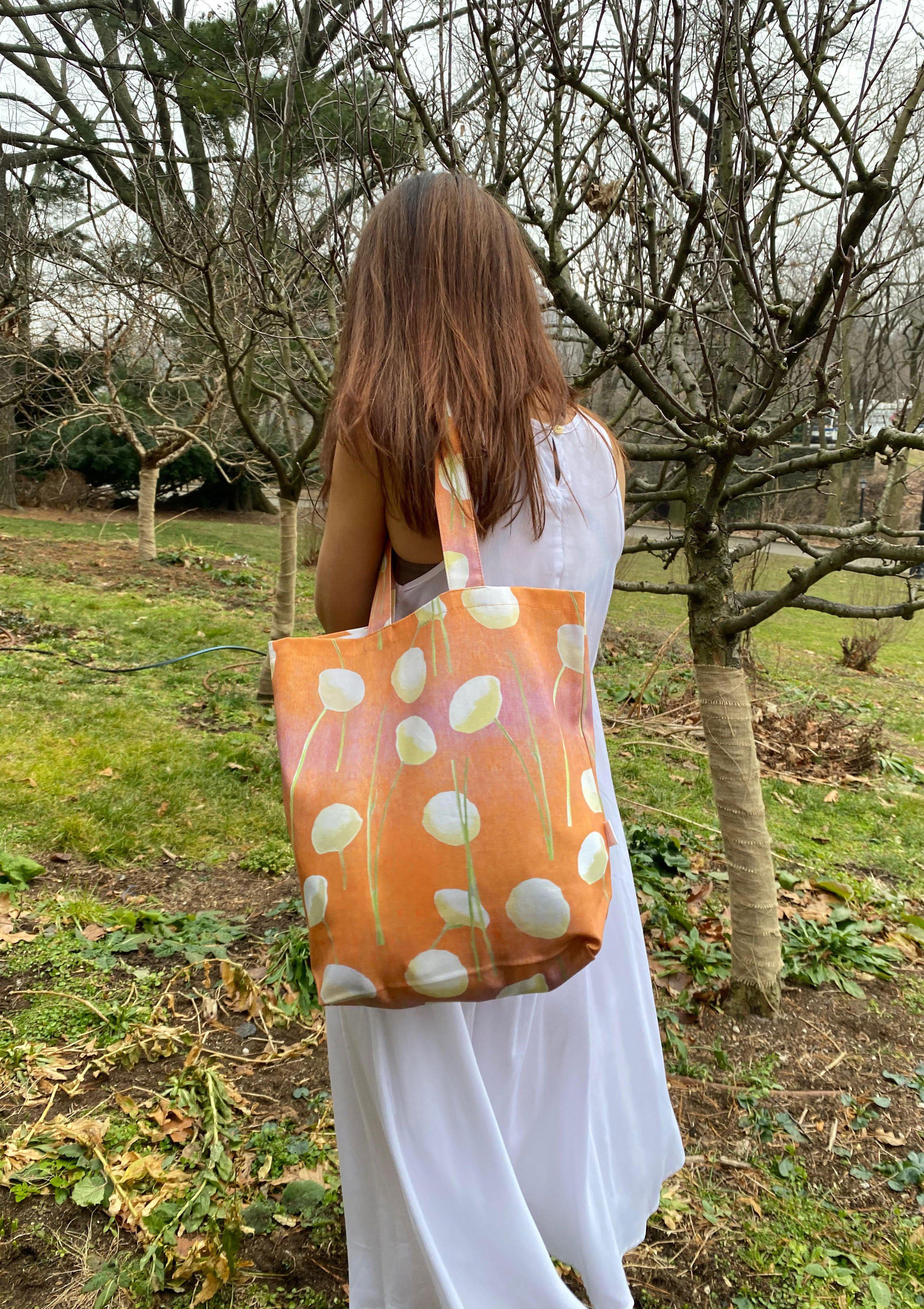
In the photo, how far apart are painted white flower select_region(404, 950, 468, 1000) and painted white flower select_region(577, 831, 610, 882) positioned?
0.20 metres

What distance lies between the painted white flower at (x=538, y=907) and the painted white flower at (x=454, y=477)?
548mm

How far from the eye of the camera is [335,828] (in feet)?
3.51

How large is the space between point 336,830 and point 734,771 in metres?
1.81

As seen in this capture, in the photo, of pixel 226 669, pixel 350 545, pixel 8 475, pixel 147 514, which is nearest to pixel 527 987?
pixel 350 545

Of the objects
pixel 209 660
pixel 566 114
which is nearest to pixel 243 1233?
pixel 566 114

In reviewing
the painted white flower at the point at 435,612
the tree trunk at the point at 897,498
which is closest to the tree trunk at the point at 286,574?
the painted white flower at the point at 435,612

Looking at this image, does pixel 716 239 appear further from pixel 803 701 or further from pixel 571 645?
pixel 803 701

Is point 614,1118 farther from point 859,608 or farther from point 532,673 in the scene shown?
point 859,608

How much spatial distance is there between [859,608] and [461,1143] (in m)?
1.75

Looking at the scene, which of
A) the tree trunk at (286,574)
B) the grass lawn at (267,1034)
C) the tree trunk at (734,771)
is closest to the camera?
the grass lawn at (267,1034)

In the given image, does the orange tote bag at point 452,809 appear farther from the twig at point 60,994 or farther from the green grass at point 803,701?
the green grass at point 803,701

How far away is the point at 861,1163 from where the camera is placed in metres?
2.12

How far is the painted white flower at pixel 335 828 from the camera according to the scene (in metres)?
1.06

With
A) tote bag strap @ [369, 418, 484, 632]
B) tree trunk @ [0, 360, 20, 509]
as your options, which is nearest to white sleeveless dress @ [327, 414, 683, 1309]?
tote bag strap @ [369, 418, 484, 632]
